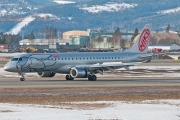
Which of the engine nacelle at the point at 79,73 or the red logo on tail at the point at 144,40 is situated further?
the red logo on tail at the point at 144,40

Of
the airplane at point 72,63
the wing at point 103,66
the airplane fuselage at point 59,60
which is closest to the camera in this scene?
the airplane fuselage at point 59,60

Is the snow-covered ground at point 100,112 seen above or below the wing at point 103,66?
below

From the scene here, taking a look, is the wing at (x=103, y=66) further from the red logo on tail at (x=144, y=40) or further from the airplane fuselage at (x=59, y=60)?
the red logo on tail at (x=144, y=40)

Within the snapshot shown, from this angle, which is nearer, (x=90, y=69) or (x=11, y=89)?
(x=11, y=89)

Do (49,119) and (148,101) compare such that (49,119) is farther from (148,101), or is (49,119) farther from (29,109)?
(148,101)

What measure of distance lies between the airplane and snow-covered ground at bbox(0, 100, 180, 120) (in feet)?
81.2

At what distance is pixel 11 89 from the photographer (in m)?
59.3

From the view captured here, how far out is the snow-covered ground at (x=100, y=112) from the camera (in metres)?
39.9

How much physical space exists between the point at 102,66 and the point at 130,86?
404 inches

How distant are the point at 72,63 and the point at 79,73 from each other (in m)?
2.87

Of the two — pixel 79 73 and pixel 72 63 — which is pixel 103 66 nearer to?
pixel 79 73

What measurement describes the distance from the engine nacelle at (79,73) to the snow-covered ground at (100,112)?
24.3 metres

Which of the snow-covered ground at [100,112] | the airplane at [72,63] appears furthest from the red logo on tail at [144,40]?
the snow-covered ground at [100,112]

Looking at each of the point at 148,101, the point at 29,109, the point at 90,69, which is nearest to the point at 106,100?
the point at 148,101
